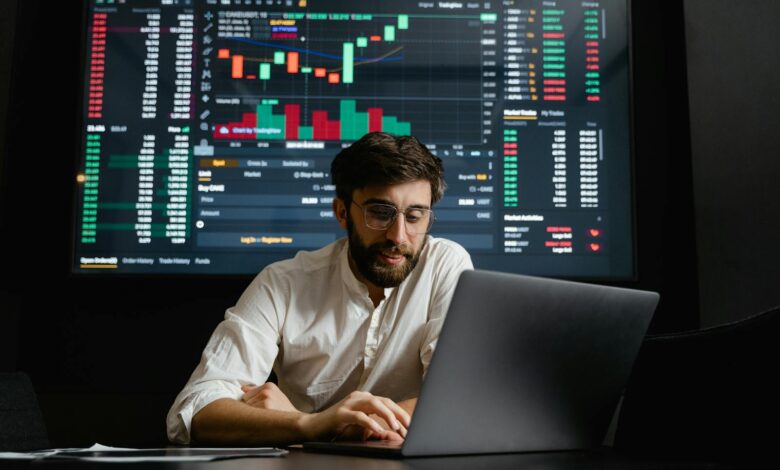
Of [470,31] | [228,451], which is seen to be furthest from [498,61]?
[228,451]

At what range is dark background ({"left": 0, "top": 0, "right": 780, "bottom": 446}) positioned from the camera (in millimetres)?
2438

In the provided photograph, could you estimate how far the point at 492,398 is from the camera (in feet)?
3.46

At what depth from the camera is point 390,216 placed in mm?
1787

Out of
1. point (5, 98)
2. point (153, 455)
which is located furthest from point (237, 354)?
point (5, 98)

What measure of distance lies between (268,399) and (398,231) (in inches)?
19.8

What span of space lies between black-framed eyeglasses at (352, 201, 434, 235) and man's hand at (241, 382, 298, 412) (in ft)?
1.49

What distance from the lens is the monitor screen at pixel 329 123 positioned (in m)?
2.43

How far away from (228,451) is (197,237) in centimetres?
145

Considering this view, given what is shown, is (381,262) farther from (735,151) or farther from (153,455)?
(735,151)

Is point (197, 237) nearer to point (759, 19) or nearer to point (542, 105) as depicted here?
point (542, 105)

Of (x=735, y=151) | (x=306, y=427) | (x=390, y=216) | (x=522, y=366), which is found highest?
(x=735, y=151)

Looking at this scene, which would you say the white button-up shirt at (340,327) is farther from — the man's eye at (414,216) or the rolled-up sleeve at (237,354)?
the man's eye at (414,216)

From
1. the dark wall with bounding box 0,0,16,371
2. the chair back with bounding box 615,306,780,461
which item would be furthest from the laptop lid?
the dark wall with bounding box 0,0,16,371

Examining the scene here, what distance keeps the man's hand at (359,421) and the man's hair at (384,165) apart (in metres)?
0.67
